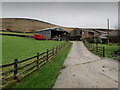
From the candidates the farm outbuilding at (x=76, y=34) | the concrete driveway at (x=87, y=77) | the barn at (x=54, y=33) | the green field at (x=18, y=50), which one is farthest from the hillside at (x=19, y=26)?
the concrete driveway at (x=87, y=77)

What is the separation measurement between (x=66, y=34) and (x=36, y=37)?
18677 mm

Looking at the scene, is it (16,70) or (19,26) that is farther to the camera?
(19,26)

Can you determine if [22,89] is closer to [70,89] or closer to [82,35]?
[70,89]

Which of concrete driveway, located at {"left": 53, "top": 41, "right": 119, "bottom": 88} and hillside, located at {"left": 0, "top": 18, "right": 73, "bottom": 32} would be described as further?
hillside, located at {"left": 0, "top": 18, "right": 73, "bottom": 32}

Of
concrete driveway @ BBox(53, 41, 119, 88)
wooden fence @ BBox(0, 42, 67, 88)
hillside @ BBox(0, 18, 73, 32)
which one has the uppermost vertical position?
hillside @ BBox(0, 18, 73, 32)

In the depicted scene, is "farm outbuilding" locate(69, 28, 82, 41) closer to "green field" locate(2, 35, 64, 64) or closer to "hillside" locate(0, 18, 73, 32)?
"green field" locate(2, 35, 64, 64)

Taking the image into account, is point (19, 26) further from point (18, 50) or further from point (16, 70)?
point (16, 70)

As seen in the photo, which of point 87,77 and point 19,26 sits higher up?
point 19,26

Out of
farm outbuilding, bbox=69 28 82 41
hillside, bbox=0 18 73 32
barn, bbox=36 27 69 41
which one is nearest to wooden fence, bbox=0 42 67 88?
barn, bbox=36 27 69 41

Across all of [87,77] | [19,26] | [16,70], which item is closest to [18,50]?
[16,70]

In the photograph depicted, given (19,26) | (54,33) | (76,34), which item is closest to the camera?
(54,33)

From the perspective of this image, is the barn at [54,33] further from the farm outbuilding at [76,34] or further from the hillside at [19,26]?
the hillside at [19,26]

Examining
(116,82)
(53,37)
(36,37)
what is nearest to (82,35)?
(53,37)

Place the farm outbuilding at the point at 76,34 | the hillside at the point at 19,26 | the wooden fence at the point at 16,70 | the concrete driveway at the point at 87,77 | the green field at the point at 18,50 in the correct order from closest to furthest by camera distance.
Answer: the wooden fence at the point at 16,70 < the concrete driveway at the point at 87,77 < the green field at the point at 18,50 < the farm outbuilding at the point at 76,34 < the hillside at the point at 19,26
